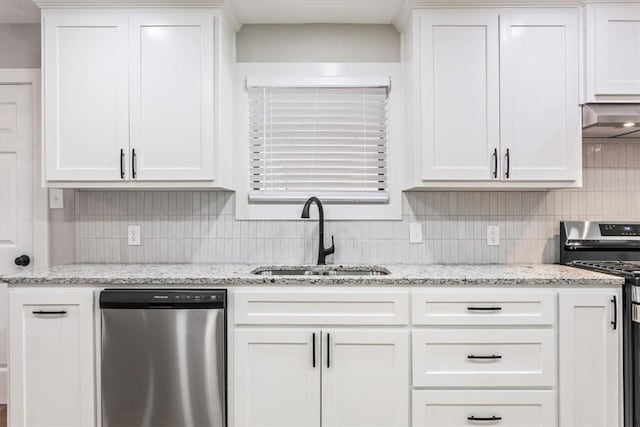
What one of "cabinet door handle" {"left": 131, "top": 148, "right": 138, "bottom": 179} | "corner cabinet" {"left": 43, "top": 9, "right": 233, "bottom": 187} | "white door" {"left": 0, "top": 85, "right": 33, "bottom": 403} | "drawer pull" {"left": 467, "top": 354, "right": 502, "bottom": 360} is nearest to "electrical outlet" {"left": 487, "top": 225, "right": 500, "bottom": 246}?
"drawer pull" {"left": 467, "top": 354, "right": 502, "bottom": 360}

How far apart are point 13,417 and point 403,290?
1.89 m

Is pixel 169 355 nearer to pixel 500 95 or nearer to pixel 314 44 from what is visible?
pixel 314 44

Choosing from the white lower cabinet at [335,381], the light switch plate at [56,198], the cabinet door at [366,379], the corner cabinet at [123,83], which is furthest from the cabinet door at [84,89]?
the cabinet door at [366,379]

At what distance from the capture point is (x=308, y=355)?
78.6 inches

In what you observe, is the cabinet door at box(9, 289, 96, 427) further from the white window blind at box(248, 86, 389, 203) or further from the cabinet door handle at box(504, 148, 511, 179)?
the cabinet door handle at box(504, 148, 511, 179)

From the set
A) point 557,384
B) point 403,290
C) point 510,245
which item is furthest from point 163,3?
point 557,384

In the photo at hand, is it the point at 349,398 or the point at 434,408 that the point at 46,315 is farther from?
the point at 434,408

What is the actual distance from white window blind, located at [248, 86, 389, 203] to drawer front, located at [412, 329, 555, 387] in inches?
37.2

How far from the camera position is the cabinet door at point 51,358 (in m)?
2.01

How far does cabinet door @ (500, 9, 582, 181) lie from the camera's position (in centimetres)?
227

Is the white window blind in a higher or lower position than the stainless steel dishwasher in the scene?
higher

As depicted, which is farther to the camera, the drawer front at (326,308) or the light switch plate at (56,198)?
the light switch plate at (56,198)

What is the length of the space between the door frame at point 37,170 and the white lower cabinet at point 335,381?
1.56 metres

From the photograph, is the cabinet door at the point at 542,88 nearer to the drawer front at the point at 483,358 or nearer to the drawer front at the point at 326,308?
the drawer front at the point at 483,358
